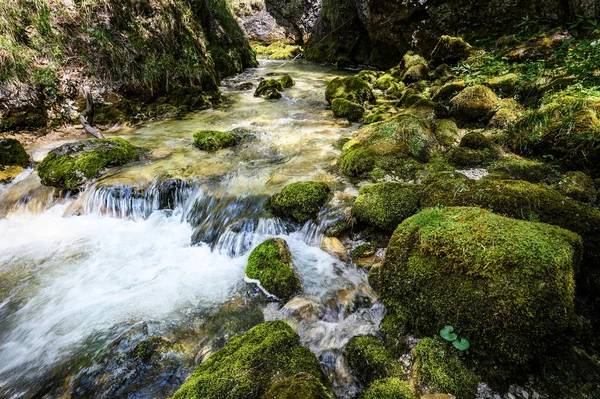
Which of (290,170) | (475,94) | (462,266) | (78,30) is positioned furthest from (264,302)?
(78,30)

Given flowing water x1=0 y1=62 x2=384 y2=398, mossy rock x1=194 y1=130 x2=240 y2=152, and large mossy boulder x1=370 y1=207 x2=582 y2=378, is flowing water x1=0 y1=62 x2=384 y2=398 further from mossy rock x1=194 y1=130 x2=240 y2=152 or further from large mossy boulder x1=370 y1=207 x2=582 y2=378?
large mossy boulder x1=370 y1=207 x2=582 y2=378

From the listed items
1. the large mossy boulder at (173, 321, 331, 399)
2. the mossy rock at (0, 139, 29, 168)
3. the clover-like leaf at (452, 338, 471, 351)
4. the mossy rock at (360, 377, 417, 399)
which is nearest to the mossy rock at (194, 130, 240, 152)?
the mossy rock at (0, 139, 29, 168)

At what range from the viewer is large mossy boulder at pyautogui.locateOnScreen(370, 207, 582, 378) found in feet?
7.18

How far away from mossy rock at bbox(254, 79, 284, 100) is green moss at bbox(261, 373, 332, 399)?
1208 centimetres

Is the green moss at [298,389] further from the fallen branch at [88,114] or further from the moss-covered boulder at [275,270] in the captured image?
the fallen branch at [88,114]

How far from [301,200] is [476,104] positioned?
4.92 meters

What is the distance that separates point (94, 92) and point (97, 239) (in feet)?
21.3

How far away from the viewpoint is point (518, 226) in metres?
2.68

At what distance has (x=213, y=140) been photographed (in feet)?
26.2

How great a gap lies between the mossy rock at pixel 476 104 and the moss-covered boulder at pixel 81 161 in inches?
319

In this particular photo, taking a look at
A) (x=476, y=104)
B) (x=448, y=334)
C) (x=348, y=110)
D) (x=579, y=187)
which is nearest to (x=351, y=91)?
(x=348, y=110)

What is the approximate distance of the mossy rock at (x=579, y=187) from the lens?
3689mm

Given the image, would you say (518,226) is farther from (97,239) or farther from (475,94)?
(97,239)

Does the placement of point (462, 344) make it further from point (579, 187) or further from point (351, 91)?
point (351, 91)
